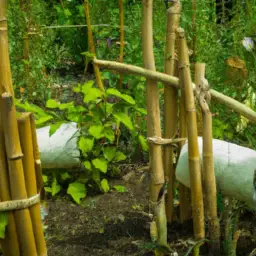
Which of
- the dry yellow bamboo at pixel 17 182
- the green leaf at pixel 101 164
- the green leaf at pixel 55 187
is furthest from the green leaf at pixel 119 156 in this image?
the dry yellow bamboo at pixel 17 182

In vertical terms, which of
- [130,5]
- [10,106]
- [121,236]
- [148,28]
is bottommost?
[121,236]

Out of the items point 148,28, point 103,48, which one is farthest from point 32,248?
point 103,48

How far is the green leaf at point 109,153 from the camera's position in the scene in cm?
288

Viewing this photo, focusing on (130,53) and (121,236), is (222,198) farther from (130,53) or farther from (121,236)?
(130,53)

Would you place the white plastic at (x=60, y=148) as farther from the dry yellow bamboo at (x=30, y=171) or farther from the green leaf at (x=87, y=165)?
the dry yellow bamboo at (x=30, y=171)

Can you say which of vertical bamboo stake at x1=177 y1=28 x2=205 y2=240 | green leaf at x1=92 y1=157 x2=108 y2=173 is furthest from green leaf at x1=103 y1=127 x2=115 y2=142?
vertical bamboo stake at x1=177 y1=28 x2=205 y2=240

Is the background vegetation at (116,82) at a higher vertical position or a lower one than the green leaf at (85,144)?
higher

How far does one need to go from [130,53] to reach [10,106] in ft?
5.07

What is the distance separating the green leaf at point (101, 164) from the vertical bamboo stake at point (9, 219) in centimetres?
79

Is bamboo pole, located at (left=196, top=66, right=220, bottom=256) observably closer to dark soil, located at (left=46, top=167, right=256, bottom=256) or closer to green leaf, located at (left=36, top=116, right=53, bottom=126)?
dark soil, located at (left=46, top=167, right=256, bottom=256)

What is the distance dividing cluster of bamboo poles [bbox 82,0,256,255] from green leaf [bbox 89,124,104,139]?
0.49m

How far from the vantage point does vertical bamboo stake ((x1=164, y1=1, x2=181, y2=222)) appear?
2.19 meters

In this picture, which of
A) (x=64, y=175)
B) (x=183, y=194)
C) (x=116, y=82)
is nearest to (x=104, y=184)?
(x=64, y=175)

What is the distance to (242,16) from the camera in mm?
3383
